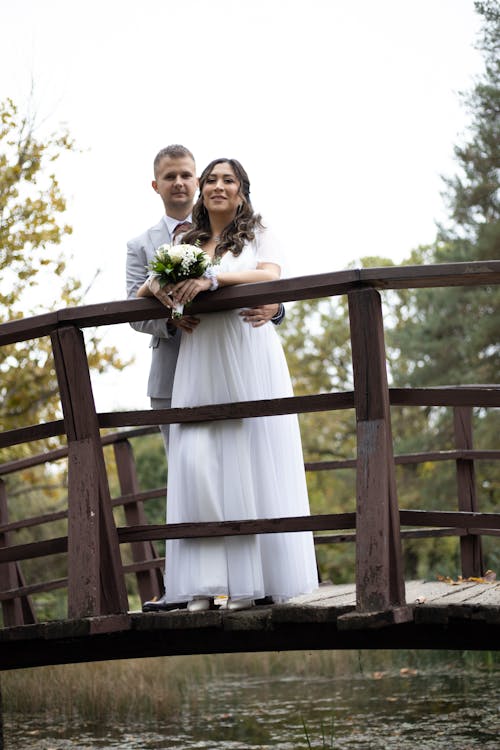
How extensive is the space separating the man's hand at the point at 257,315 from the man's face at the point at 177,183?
37.7 inches

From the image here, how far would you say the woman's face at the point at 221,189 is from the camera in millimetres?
5582

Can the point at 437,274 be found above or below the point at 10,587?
above

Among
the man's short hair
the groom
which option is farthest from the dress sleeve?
the man's short hair

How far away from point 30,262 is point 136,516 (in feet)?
14.9

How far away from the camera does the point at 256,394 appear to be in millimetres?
5496

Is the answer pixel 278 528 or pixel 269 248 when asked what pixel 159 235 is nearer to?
pixel 269 248

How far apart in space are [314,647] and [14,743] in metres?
3.55

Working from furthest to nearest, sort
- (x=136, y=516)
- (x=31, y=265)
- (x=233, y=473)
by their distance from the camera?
(x=31, y=265) → (x=136, y=516) → (x=233, y=473)

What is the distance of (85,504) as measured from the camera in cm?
526

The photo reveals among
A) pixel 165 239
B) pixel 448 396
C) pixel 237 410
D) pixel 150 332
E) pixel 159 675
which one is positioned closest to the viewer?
pixel 448 396

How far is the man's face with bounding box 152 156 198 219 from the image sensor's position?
6090 mm

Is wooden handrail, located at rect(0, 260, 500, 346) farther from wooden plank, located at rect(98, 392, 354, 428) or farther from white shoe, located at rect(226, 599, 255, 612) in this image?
white shoe, located at rect(226, 599, 255, 612)

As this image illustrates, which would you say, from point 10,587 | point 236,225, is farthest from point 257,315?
point 10,587

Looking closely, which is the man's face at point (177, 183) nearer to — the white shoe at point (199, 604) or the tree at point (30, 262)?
the white shoe at point (199, 604)
